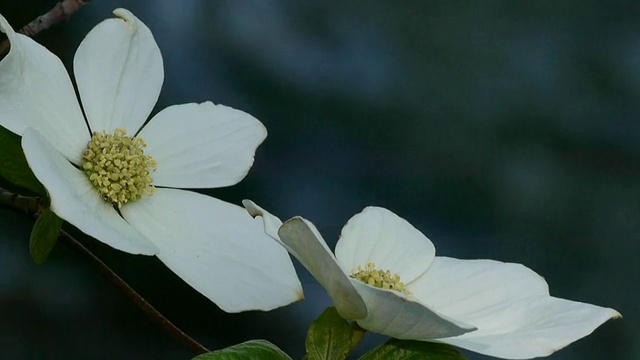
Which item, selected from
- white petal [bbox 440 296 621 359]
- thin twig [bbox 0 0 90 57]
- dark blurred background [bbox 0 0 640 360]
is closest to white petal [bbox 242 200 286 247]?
white petal [bbox 440 296 621 359]

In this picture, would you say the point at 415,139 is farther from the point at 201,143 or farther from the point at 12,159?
the point at 12,159

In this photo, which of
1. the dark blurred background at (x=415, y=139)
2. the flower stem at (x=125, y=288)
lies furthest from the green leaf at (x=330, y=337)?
the dark blurred background at (x=415, y=139)

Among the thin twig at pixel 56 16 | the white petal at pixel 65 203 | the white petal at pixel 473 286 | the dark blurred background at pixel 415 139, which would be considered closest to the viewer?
the white petal at pixel 65 203

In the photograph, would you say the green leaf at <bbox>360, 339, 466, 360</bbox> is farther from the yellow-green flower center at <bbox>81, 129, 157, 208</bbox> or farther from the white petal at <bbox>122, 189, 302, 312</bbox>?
the yellow-green flower center at <bbox>81, 129, 157, 208</bbox>

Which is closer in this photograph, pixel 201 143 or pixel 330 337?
pixel 330 337

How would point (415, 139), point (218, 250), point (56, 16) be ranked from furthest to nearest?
point (415, 139)
point (56, 16)
point (218, 250)

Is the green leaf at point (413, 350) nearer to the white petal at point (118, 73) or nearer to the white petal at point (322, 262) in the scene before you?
the white petal at point (322, 262)

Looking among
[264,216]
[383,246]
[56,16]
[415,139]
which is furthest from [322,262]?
[415,139]
